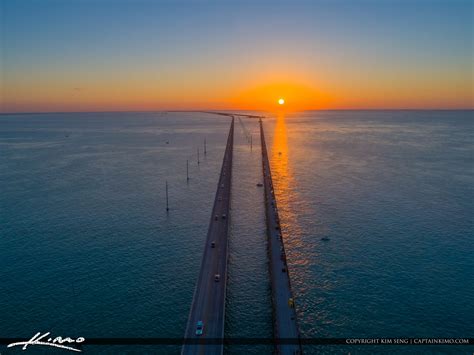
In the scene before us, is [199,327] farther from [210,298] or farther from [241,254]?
[241,254]

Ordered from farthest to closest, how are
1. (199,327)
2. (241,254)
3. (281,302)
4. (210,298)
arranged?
(241,254)
(281,302)
(210,298)
(199,327)

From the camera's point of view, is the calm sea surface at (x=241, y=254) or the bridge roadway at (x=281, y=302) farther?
the calm sea surface at (x=241, y=254)

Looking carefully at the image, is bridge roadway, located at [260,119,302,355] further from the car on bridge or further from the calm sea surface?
the car on bridge

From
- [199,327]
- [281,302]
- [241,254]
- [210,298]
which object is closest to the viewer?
[199,327]

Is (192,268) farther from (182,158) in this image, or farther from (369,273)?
(182,158)

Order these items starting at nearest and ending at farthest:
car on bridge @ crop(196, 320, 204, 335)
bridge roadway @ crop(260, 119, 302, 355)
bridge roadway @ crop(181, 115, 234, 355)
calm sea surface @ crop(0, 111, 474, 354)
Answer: bridge roadway @ crop(181, 115, 234, 355), bridge roadway @ crop(260, 119, 302, 355), car on bridge @ crop(196, 320, 204, 335), calm sea surface @ crop(0, 111, 474, 354)

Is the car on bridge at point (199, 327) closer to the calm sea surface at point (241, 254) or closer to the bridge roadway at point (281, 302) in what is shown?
the calm sea surface at point (241, 254)

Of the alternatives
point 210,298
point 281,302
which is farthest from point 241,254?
point 210,298

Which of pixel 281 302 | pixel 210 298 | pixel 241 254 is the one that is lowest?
pixel 241 254

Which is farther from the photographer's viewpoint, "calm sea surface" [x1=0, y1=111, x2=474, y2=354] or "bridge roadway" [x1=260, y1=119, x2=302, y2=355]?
"calm sea surface" [x1=0, y1=111, x2=474, y2=354]

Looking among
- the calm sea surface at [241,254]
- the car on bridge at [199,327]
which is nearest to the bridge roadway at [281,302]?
the calm sea surface at [241,254]

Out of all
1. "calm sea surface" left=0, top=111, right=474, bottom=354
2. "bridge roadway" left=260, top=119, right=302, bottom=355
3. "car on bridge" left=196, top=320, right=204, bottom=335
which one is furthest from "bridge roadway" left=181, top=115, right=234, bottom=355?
"bridge roadway" left=260, top=119, right=302, bottom=355
